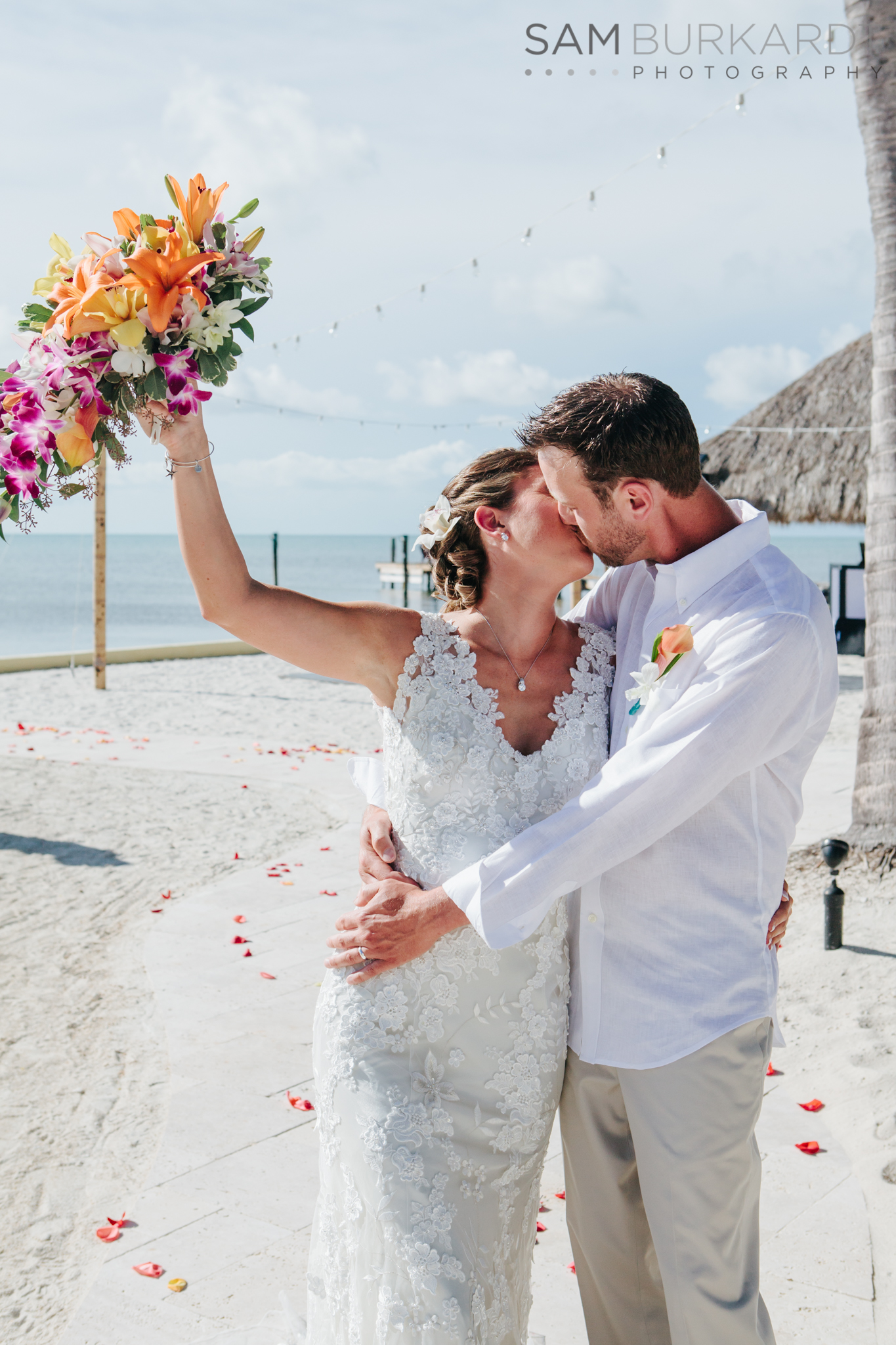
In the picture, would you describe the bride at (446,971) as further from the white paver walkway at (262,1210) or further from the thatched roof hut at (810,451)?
the thatched roof hut at (810,451)

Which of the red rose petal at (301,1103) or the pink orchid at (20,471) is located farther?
the red rose petal at (301,1103)

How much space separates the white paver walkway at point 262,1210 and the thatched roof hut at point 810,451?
533 inches

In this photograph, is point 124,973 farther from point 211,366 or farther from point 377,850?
point 211,366

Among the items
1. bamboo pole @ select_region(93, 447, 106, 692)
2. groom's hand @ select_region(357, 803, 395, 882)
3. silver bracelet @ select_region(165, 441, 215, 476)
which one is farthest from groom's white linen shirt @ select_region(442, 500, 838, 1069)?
bamboo pole @ select_region(93, 447, 106, 692)

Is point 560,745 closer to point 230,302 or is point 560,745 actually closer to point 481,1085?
point 481,1085

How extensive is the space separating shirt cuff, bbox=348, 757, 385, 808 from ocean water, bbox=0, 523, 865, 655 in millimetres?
1421

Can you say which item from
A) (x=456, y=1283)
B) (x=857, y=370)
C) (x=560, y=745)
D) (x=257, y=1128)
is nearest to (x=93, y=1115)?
(x=257, y=1128)

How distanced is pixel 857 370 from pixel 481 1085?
1561 cm

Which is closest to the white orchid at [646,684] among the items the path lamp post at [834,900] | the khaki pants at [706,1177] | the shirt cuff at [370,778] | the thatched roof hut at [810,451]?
the khaki pants at [706,1177]

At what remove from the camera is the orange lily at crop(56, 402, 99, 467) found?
2227 millimetres

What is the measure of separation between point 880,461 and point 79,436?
16.3 ft

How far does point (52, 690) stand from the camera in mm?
16578

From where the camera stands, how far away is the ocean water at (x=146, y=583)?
3325cm

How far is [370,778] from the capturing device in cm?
317
